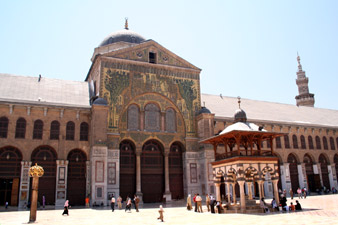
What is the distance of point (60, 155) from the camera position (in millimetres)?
27141

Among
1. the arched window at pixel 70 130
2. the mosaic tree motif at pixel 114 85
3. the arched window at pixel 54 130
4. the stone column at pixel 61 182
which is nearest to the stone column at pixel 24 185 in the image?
the stone column at pixel 61 182

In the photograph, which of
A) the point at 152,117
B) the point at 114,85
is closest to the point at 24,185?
the point at 114,85

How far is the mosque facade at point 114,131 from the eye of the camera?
26.3 meters

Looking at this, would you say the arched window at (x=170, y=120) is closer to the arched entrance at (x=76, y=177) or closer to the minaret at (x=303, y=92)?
the arched entrance at (x=76, y=177)

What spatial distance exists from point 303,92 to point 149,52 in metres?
36.5

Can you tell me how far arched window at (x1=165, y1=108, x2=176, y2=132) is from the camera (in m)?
31.0

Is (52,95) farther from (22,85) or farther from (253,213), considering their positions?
(253,213)

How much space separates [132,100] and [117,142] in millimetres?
4363

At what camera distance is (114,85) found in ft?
96.7

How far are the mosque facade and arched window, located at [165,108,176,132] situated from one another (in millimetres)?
98

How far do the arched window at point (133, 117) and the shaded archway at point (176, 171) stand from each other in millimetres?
4303

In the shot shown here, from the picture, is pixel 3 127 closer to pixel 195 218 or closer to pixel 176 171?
pixel 176 171

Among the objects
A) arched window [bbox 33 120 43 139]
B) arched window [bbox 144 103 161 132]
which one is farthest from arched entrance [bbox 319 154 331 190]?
arched window [bbox 33 120 43 139]

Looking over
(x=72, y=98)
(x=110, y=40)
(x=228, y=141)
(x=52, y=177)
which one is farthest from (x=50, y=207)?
(x=110, y=40)
